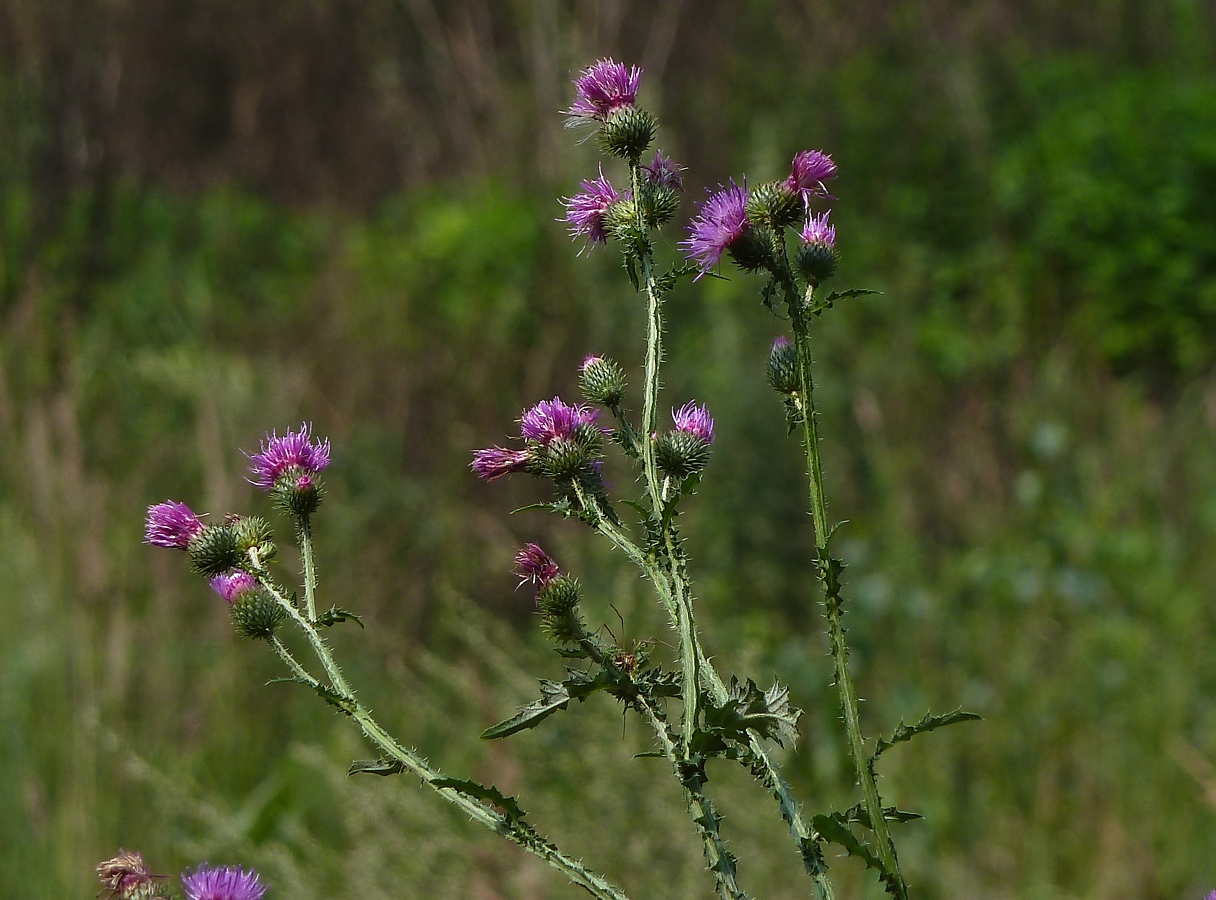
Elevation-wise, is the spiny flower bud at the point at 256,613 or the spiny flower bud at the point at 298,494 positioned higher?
the spiny flower bud at the point at 298,494

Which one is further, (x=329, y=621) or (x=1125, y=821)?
(x=1125, y=821)

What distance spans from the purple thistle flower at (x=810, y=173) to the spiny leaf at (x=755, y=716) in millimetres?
347

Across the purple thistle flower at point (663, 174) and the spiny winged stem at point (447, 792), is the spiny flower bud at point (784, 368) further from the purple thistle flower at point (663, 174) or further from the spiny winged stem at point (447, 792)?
the spiny winged stem at point (447, 792)

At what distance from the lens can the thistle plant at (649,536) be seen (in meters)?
0.74

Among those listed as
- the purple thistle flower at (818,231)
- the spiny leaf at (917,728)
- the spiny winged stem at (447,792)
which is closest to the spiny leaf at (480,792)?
the spiny winged stem at (447,792)

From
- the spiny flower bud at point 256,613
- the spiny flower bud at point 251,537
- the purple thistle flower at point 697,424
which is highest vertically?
the purple thistle flower at point 697,424

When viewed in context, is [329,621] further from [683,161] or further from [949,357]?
[683,161]

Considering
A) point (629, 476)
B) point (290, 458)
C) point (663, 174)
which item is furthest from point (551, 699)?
point (629, 476)

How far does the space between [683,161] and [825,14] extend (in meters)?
2.27

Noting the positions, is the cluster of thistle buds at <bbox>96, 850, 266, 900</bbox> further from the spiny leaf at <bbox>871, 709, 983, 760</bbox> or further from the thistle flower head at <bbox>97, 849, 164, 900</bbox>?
the spiny leaf at <bbox>871, 709, 983, 760</bbox>

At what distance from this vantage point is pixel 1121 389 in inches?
229

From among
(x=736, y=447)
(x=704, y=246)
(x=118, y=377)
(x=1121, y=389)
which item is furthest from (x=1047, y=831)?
(x=118, y=377)

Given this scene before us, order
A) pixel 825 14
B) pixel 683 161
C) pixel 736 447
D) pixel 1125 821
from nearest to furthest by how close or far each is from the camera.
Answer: pixel 1125 821 → pixel 736 447 → pixel 683 161 → pixel 825 14

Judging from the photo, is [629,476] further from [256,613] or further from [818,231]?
[256,613]
